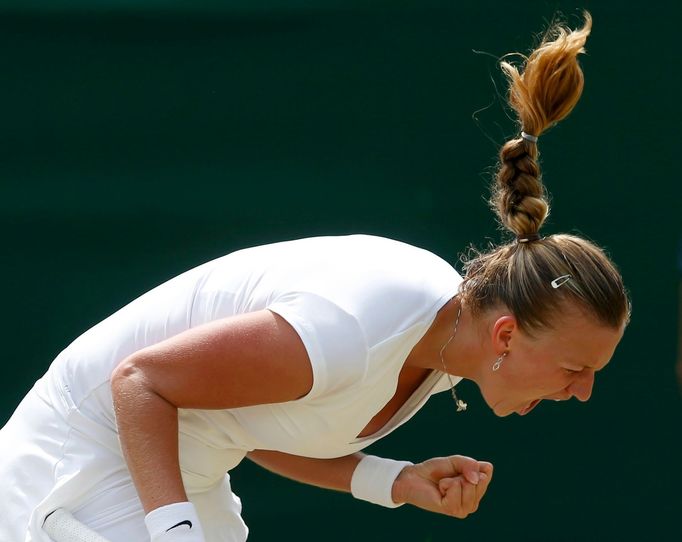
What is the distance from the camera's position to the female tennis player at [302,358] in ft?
4.94

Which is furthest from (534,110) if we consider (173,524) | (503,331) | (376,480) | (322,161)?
(322,161)

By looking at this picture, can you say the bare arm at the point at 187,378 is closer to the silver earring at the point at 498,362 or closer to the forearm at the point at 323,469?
the silver earring at the point at 498,362

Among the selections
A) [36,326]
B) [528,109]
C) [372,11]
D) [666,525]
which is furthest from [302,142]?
[666,525]

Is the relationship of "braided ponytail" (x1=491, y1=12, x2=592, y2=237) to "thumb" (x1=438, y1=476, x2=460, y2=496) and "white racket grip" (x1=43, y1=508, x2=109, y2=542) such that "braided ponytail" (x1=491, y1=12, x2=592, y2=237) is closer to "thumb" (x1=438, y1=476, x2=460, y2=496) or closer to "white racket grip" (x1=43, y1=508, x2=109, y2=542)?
"thumb" (x1=438, y1=476, x2=460, y2=496)

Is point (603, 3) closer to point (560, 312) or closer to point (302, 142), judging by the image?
point (302, 142)

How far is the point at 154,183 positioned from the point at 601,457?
1200mm

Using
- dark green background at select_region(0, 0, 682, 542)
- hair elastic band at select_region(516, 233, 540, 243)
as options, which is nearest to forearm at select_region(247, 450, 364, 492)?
hair elastic band at select_region(516, 233, 540, 243)

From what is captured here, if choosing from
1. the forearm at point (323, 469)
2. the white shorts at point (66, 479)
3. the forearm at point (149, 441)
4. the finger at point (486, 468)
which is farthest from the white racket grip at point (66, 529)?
the finger at point (486, 468)

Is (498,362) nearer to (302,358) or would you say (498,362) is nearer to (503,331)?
(503,331)

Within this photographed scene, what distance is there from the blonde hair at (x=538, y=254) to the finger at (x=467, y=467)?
259 mm

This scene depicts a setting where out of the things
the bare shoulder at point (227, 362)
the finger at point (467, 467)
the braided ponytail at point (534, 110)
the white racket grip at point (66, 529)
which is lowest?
the finger at point (467, 467)

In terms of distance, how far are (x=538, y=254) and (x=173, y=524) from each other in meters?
0.61

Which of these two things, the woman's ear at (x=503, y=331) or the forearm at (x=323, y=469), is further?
the forearm at (x=323, y=469)

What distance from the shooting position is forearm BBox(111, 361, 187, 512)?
1.50 metres
